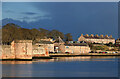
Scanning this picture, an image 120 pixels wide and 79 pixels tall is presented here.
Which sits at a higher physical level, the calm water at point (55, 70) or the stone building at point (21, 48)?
the stone building at point (21, 48)

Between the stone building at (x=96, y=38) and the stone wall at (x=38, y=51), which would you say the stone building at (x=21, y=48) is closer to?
the stone wall at (x=38, y=51)

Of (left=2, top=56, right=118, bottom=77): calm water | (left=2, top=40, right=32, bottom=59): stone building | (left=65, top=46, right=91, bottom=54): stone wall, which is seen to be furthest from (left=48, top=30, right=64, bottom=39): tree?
(left=2, top=56, right=118, bottom=77): calm water

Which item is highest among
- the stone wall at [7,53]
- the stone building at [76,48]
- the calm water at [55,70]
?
the stone building at [76,48]

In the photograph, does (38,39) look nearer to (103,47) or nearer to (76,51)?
(76,51)

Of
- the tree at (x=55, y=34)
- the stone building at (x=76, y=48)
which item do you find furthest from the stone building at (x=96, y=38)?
the stone building at (x=76, y=48)

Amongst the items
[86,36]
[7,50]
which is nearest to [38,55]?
[7,50]

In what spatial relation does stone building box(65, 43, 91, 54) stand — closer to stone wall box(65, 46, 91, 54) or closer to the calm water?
stone wall box(65, 46, 91, 54)

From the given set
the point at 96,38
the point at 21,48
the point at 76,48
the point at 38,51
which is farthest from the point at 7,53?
the point at 96,38

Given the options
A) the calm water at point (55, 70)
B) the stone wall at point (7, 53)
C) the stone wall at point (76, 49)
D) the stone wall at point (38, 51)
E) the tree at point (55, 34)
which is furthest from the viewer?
the tree at point (55, 34)

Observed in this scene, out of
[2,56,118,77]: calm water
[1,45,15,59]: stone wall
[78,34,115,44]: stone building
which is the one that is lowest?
[2,56,118,77]: calm water

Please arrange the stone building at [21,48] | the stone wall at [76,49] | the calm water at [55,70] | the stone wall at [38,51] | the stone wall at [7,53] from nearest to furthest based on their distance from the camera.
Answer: the calm water at [55,70] → the stone building at [21,48] → the stone wall at [7,53] → the stone wall at [38,51] → the stone wall at [76,49]

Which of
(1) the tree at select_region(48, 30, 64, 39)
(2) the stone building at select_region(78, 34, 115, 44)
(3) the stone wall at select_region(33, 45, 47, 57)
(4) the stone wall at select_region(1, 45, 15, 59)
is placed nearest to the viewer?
(4) the stone wall at select_region(1, 45, 15, 59)

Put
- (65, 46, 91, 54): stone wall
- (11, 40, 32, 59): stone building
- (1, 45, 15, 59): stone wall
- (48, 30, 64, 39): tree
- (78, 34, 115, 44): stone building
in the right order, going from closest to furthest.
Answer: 1. (11, 40, 32, 59): stone building
2. (1, 45, 15, 59): stone wall
3. (65, 46, 91, 54): stone wall
4. (48, 30, 64, 39): tree
5. (78, 34, 115, 44): stone building

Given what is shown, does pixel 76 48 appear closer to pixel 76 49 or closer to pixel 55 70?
pixel 76 49
